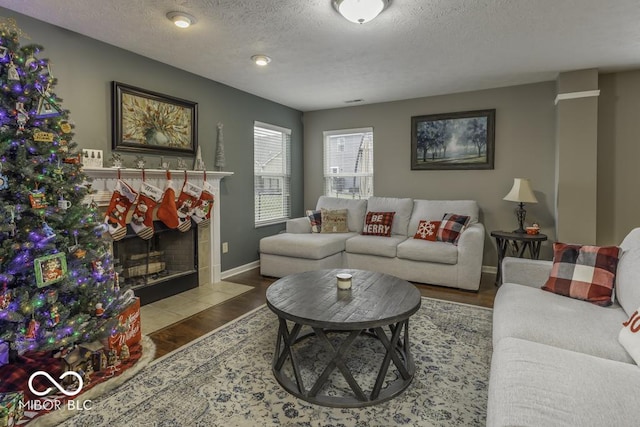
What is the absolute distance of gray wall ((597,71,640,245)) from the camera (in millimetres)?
3701

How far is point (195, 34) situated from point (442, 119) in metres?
3.22

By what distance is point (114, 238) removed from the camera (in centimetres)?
292

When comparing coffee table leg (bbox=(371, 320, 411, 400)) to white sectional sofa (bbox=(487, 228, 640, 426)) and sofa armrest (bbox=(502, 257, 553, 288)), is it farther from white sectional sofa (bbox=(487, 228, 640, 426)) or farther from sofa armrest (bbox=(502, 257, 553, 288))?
sofa armrest (bbox=(502, 257, 553, 288))

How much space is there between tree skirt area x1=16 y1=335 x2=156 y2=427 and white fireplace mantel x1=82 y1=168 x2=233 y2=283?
1093mm

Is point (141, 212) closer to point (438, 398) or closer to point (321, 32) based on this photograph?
point (321, 32)

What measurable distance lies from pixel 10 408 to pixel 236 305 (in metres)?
1.77

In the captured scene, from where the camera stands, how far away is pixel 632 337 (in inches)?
57.8

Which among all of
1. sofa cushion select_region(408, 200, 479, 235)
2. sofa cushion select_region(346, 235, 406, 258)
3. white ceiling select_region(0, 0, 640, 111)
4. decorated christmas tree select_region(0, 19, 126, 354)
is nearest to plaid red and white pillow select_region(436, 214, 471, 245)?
sofa cushion select_region(408, 200, 479, 235)

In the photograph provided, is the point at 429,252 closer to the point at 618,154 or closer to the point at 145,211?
the point at 618,154

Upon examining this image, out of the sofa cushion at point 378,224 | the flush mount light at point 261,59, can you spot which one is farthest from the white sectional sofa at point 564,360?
the flush mount light at point 261,59

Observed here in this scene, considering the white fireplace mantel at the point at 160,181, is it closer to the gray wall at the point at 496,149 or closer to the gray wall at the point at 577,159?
the gray wall at the point at 496,149

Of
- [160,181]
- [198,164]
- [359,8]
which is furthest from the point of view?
[198,164]

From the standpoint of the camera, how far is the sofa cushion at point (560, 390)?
3.53 feet

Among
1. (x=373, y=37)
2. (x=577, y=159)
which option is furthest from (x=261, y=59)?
(x=577, y=159)
